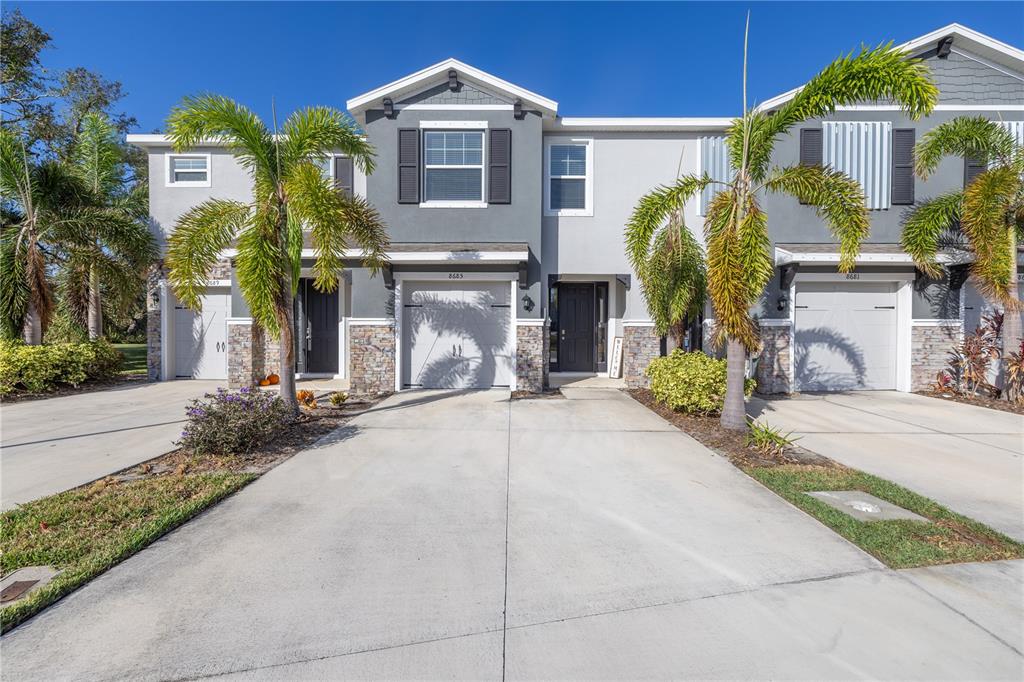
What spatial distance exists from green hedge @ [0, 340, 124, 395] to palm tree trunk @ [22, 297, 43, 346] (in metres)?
0.19

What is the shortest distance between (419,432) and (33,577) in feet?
14.1

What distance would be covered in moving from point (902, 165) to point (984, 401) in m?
5.48

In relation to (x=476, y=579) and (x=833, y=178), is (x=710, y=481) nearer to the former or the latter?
(x=476, y=579)

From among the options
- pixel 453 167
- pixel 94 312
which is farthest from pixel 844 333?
pixel 94 312

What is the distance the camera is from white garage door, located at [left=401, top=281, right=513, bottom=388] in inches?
421

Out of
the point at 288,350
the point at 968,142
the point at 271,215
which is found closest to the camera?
the point at 271,215

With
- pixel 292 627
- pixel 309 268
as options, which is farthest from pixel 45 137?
pixel 292 627

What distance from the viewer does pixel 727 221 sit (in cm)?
663

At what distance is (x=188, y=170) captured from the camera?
12.2 m

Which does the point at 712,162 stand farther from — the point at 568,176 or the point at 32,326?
the point at 32,326

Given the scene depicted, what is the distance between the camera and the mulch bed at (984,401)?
8750mm

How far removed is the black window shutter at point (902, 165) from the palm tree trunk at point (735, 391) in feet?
24.2

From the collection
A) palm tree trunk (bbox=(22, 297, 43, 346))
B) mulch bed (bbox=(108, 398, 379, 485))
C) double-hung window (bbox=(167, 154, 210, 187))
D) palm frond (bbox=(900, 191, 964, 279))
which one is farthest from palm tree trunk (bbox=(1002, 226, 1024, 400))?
palm tree trunk (bbox=(22, 297, 43, 346))

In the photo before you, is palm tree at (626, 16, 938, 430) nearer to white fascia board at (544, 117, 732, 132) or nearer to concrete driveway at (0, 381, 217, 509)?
white fascia board at (544, 117, 732, 132)
